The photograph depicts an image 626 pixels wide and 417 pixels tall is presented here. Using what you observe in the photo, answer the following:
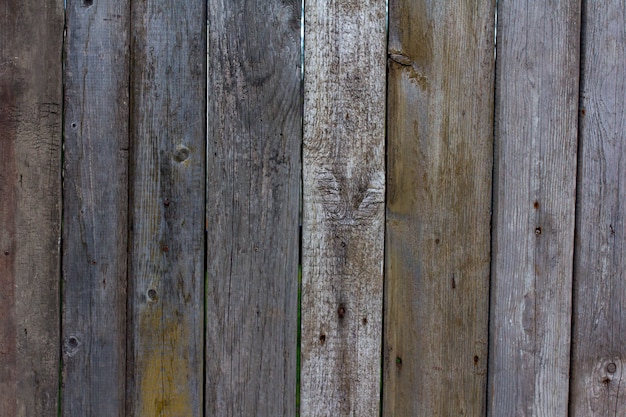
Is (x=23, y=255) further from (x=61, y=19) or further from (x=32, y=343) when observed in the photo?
(x=61, y=19)

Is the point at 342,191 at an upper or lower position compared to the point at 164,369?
upper

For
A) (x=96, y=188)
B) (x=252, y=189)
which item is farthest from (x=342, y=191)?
(x=96, y=188)

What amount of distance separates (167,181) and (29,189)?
1.18ft

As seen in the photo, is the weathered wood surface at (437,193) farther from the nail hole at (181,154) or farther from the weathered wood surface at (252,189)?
the nail hole at (181,154)

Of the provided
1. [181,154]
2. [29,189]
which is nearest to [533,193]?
[181,154]

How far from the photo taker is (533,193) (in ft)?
5.37

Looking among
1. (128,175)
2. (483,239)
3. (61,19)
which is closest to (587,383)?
(483,239)

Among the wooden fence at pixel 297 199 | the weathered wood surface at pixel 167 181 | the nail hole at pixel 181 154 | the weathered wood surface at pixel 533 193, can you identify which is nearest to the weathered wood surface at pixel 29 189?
the wooden fence at pixel 297 199

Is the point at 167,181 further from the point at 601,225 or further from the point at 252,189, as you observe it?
the point at 601,225

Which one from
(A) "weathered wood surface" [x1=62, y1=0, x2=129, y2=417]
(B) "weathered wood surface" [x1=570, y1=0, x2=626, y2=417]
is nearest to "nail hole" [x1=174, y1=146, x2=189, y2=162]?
(A) "weathered wood surface" [x1=62, y1=0, x2=129, y2=417]

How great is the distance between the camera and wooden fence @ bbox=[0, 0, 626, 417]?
1.61 metres

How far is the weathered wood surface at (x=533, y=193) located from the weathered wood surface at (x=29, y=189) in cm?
117

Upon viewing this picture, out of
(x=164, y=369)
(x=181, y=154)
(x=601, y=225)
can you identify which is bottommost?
(x=164, y=369)

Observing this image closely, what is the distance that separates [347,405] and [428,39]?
991 millimetres
